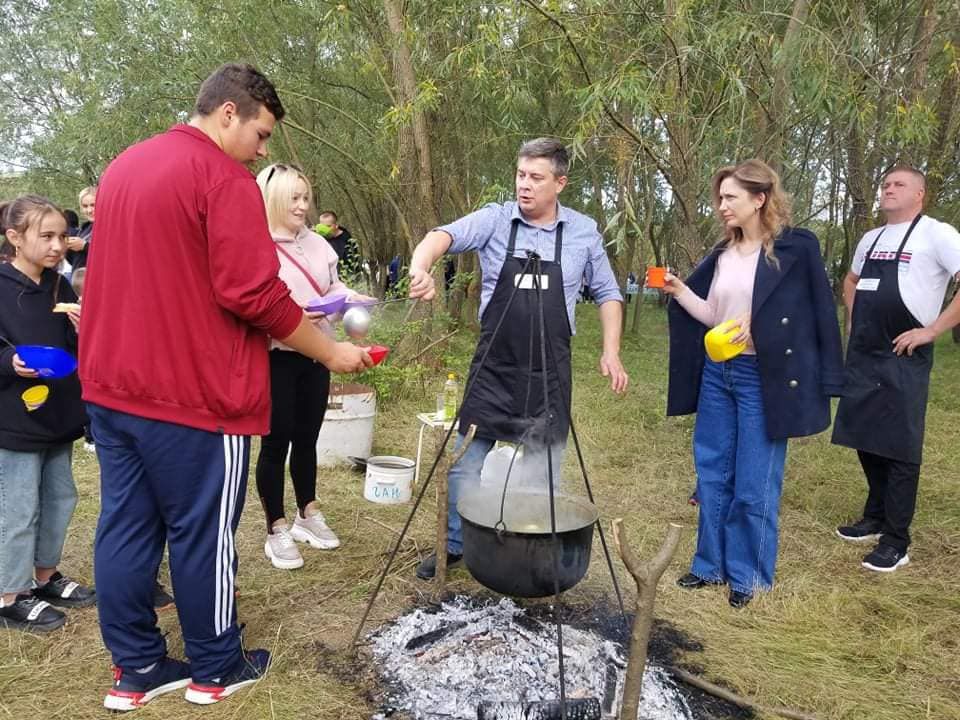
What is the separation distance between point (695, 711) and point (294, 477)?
78.0 inches

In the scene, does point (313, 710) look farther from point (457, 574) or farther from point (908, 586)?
point (908, 586)

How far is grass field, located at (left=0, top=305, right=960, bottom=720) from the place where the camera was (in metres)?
2.44

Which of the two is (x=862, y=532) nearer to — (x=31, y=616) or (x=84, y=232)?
(x=31, y=616)

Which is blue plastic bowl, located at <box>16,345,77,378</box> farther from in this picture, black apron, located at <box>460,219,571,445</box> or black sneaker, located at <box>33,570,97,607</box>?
black apron, located at <box>460,219,571,445</box>

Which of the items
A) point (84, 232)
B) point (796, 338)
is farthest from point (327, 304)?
point (84, 232)

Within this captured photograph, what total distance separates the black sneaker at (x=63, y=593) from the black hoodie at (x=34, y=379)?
0.67 m

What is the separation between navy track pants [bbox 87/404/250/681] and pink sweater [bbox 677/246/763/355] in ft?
6.62

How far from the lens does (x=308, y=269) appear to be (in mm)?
3133

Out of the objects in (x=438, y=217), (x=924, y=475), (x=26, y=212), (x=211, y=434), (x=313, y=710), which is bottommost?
(x=313, y=710)

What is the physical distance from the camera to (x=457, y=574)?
11.0 ft

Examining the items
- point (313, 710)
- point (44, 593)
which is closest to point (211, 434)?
point (313, 710)

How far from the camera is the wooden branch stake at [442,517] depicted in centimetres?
303

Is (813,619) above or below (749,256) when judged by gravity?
below

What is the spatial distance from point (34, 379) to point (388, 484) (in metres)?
2.04
